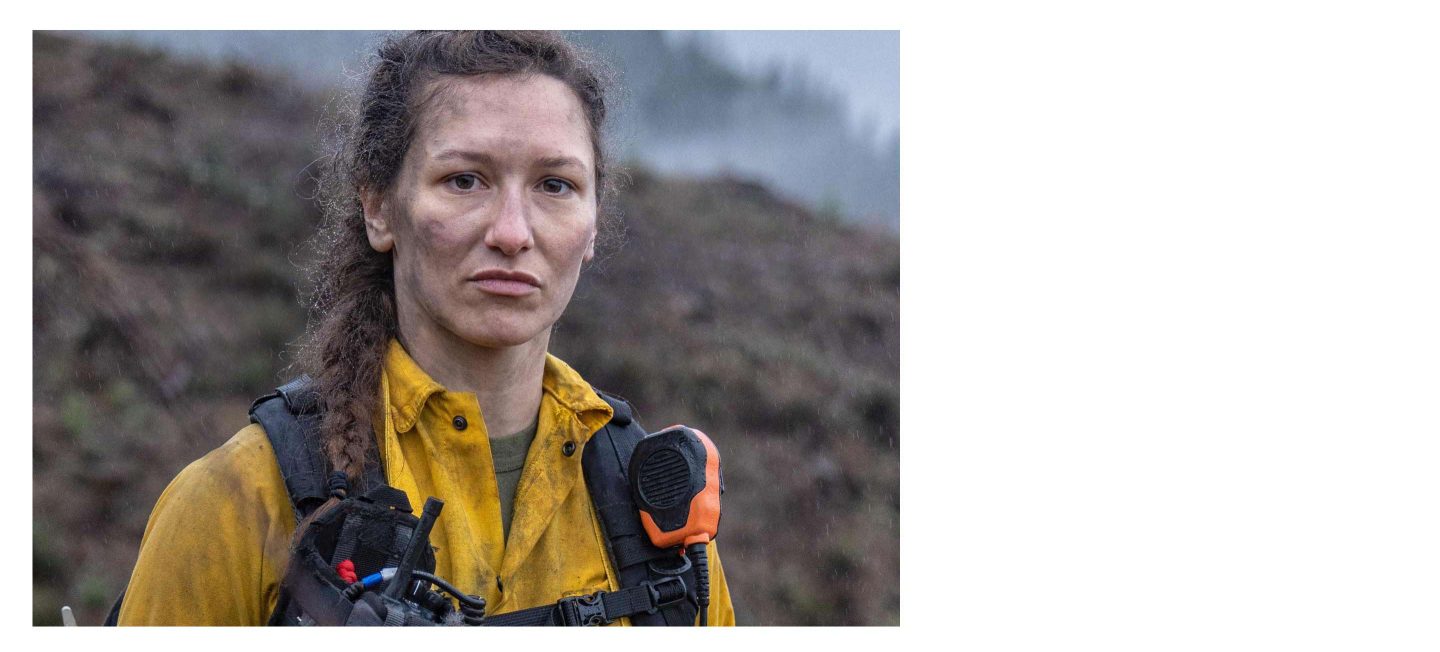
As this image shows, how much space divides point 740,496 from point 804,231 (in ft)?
4.42

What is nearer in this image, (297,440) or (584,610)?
(297,440)

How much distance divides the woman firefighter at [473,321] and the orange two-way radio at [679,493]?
46mm

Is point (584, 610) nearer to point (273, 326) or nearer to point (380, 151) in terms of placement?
point (380, 151)

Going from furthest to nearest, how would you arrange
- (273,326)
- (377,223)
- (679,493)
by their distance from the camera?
(273,326), (377,223), (679,493)

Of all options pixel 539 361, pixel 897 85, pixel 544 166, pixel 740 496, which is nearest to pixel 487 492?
pixel 539 361

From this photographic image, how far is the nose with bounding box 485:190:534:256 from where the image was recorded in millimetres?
2574

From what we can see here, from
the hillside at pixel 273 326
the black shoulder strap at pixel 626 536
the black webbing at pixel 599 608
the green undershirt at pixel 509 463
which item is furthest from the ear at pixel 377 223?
the hillside at pixel 273 326

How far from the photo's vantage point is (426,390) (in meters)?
2.50

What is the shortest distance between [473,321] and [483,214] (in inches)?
9.3

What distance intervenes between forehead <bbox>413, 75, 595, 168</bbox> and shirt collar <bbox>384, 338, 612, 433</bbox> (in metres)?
0.47

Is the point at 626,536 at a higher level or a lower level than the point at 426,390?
lower

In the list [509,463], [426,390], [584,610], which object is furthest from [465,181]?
[584,610]

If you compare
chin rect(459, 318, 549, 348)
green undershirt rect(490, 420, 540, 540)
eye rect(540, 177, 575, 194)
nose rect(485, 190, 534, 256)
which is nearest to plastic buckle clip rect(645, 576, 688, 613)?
green undershirt rect(490, 420, 540, 540)

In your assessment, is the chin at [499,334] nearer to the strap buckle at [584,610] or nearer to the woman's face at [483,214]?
the woman's face at [483,214]
